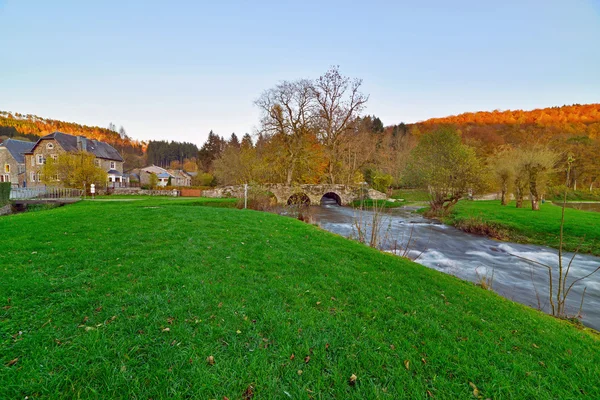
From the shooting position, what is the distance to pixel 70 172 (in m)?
24.6

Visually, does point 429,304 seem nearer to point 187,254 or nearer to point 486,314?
point 486,314

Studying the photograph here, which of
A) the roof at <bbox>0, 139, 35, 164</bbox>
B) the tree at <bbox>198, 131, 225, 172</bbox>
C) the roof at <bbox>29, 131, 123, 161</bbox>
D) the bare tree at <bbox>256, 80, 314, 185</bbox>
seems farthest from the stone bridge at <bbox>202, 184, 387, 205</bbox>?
the tree at <bbox>198, 131, 225, 172</bbox>

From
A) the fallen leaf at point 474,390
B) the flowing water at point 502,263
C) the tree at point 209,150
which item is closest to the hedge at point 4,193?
the flowing water at point 502,263

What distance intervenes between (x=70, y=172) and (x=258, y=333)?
98.9 ft

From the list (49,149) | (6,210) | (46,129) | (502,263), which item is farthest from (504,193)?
(46,129)

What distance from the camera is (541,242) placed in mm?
13188

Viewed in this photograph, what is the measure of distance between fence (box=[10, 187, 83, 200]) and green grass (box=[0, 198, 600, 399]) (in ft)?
60.8

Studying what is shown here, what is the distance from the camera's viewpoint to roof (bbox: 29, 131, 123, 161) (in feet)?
127

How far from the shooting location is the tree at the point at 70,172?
2470cm

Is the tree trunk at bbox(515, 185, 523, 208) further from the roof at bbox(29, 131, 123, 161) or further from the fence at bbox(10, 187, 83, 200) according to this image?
the roof at bbox(29, 131, 123, 161)

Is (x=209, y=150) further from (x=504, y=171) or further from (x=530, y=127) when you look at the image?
(x=530, y=127)

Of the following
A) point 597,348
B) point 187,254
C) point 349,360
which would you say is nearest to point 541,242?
point 597,348

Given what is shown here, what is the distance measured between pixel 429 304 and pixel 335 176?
31124 millimetres

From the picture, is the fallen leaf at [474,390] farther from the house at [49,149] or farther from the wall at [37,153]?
the wall at [37,153]
